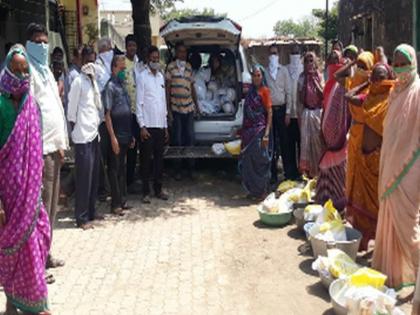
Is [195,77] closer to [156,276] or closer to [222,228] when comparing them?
[222,228]

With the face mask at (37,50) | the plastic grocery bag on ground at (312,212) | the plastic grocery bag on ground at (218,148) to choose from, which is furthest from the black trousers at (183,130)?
the face mask at (37,50)

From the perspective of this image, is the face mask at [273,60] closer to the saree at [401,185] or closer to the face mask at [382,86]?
the face mask at [382,86]

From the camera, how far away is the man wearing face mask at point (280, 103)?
26.8 ft

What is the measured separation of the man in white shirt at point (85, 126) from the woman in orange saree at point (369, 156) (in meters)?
2.82

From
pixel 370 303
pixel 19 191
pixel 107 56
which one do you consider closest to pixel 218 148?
pixel 107 56

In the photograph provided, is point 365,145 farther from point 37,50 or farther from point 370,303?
point 37,50

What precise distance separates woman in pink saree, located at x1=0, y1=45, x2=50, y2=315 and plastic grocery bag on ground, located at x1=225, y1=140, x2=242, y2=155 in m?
4.30

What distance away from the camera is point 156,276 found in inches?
194

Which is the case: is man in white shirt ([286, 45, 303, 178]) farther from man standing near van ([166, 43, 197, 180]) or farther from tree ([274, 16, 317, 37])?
tree ([274, 16, 317, 37])

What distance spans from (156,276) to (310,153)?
3.41 meters

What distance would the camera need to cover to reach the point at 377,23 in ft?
49.8

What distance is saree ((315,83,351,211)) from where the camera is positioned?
19.2 ft

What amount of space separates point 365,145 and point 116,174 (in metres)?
3.19

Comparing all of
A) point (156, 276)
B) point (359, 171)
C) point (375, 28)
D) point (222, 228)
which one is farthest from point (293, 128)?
point (375, 28)
